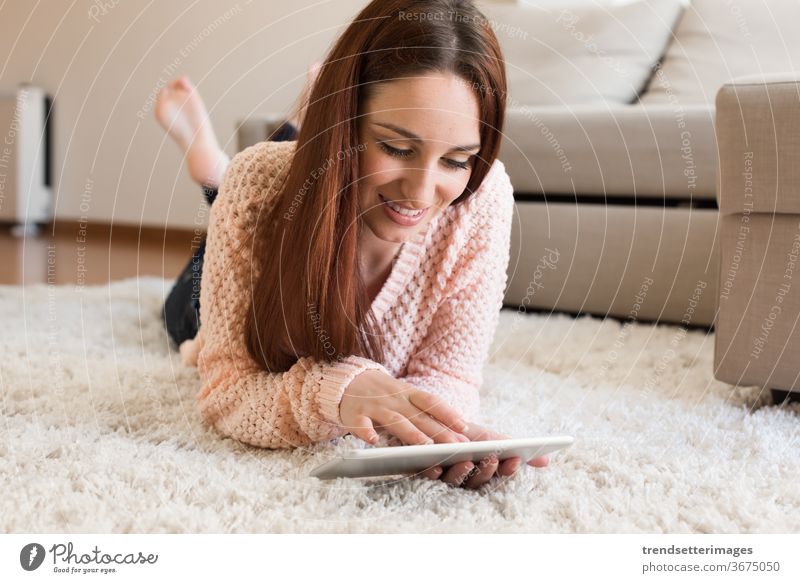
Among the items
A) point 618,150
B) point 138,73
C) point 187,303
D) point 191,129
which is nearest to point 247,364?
point 187,303

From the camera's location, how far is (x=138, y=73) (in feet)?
8.69

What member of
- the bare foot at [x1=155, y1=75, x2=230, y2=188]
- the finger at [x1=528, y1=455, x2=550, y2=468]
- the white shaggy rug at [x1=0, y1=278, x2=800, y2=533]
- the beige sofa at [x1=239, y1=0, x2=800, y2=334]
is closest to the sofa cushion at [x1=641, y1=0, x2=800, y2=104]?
the beige sofa at [x1=239, y1=0, x2=800, y2=334]

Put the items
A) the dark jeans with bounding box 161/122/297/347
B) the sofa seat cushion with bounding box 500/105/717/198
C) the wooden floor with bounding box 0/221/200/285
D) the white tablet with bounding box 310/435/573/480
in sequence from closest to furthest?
the white tablet with bounding box 310/435/573/480
the dark jeans with bounding box 161/122/297/347
the sofa seat cushion with bounding box 500/105/717/198
the wooden floor with bounding box 0/221/200/285

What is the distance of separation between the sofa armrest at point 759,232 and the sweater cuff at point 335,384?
359 mm

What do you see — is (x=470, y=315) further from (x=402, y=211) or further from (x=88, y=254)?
(x=88, y=254)

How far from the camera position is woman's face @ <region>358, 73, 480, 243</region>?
22.8 inches

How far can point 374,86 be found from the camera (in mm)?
589

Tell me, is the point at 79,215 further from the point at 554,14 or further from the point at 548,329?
the point at 548,329

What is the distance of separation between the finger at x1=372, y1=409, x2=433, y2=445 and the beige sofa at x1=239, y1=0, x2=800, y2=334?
60cm

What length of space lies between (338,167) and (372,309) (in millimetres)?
165

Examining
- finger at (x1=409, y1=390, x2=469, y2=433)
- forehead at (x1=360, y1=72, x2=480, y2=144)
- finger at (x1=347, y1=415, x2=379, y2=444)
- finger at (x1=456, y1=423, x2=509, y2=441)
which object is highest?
forehead at (x1=360, y1=72, x2=480, y2=144)

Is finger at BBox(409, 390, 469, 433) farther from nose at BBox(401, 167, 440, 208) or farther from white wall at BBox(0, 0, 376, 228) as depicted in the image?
A: white wall at BBox(0, 0, 376, 228)

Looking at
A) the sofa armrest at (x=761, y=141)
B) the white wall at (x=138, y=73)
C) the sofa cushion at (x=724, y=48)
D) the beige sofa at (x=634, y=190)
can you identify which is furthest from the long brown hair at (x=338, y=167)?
the white wall at (x=138, y=73)
